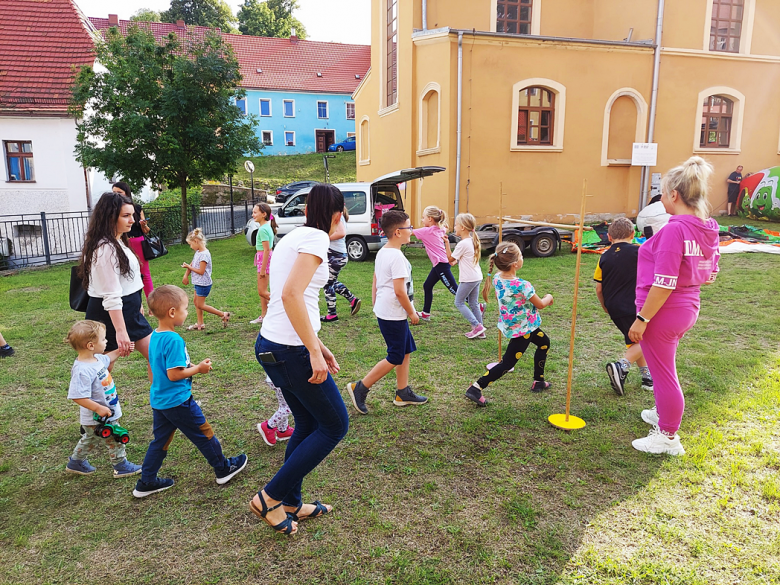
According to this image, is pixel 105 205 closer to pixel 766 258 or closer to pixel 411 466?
pixel 411 466

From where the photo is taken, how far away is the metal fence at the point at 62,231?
1436 centimetres

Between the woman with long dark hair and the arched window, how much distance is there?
1999 cm

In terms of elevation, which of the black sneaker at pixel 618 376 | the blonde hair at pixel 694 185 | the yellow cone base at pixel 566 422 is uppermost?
the blonde hair at pixel 694 185

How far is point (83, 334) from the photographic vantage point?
3.52 metres

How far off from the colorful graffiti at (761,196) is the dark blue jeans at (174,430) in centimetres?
1985

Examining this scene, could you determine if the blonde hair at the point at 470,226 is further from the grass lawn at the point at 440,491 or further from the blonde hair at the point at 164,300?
the blonde hair at the point at 164,300

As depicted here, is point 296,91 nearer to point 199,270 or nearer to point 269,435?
point 199,270

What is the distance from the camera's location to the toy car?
3547mm

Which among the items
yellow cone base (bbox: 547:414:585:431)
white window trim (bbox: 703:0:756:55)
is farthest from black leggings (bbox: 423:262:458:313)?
white window trim (bbox: 703:0:756:55)

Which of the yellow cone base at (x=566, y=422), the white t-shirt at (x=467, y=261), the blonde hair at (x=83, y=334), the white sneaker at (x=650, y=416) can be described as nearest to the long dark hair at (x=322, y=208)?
the blonde hair at (x=83, y=334)

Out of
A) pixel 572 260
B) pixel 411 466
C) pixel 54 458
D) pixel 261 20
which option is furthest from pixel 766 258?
pixel 261 20

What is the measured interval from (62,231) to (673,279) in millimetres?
17219

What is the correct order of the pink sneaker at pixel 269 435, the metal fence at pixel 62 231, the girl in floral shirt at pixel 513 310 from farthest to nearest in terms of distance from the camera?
the metal fence at pixel 62 231, the girl in floral shirt at pixel 513 310, the pink sneaker at pixel 269 435

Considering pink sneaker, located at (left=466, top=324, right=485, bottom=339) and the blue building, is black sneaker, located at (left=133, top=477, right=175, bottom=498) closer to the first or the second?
pink sneaker, located at (left=466, top=324, right=485, bottom=339)
